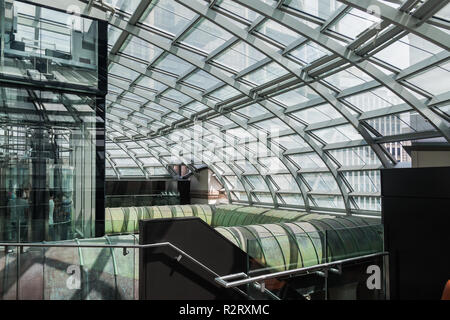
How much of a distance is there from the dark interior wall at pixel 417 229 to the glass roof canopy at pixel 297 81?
3.63m

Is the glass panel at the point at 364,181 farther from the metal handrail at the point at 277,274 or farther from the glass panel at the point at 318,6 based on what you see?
the metal handrail at the point at 277,274

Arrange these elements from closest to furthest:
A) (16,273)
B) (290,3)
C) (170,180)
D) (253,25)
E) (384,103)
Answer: (16,273), (290,3), (253,25), (384,103), (170,180)

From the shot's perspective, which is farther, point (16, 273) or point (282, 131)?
point (282, 131)

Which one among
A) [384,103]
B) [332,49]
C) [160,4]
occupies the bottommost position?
[384,103]

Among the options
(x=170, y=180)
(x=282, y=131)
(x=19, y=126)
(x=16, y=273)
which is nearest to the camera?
(x=16, y=273)

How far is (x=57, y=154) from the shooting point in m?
8.77

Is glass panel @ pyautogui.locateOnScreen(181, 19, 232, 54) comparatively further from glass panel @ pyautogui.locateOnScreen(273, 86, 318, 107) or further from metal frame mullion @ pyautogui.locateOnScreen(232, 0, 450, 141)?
glass panel @ pyautogui.locateOnScreen(273, 86, 318, 107)

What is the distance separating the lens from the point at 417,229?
24.1 feet

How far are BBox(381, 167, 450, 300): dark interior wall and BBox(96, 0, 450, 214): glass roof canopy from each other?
363 centimetres

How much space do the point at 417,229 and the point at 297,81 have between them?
8351mm

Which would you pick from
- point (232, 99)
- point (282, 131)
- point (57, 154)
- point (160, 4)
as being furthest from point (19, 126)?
point (282, 131)

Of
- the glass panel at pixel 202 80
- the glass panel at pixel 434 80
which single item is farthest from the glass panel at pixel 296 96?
the glass panel at pixel 434 80
